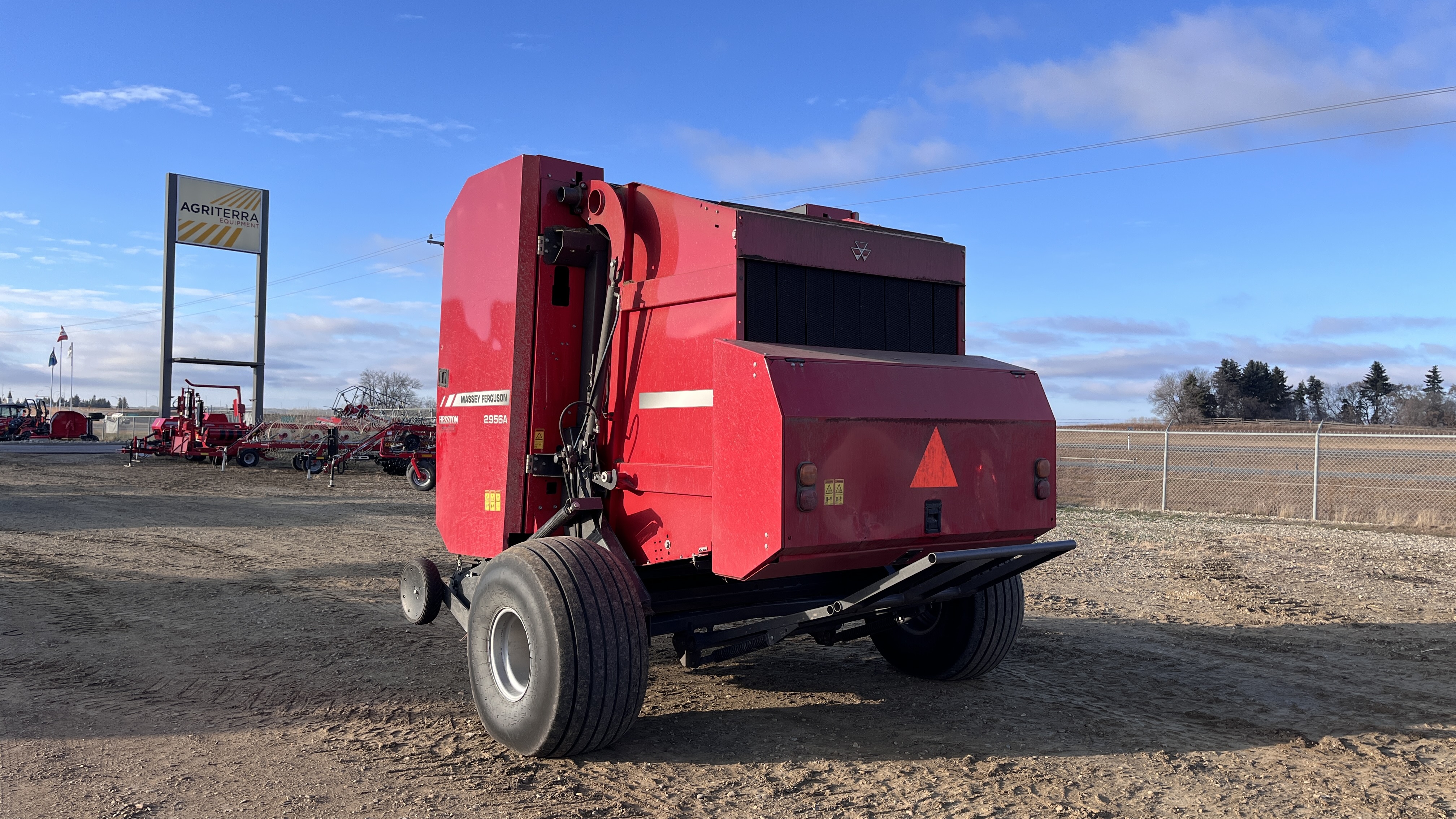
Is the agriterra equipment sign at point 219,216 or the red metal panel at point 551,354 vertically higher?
the agriterra equipment sign at point 219,216

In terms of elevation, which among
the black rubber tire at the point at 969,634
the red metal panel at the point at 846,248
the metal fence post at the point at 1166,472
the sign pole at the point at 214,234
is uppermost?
the sign pole at the point at 214,234

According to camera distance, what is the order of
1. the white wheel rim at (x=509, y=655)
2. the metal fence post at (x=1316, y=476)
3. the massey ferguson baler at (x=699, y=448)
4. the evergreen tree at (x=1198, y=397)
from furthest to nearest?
the evergreen tree at (x=1198, y=397)
the metal fence post at (x=1316, y=476)
the white wheel rim at (x=509, y=655)
the massey ferguson baler at (x=699, y=448)

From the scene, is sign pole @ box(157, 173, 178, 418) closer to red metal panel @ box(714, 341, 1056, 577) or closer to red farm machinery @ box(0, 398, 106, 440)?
red farm machinery @ box(0, 398, 106, 440)

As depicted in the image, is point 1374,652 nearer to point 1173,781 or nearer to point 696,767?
point 1173,781

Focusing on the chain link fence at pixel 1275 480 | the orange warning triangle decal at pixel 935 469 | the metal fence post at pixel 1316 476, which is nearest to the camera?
the orange warning triangle decal at pixel 935 469

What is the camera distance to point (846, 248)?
4.90 meters

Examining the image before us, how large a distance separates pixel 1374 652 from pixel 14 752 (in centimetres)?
829

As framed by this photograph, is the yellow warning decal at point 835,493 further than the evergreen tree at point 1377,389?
No

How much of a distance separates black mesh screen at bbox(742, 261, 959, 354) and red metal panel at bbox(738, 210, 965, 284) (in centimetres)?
5

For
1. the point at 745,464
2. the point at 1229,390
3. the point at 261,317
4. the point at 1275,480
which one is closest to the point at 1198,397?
the point at 1229,390

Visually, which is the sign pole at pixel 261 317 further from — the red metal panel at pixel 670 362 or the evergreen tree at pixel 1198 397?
the evergreen tree at pixel 1198 397

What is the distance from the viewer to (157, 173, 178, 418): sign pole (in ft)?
99.3

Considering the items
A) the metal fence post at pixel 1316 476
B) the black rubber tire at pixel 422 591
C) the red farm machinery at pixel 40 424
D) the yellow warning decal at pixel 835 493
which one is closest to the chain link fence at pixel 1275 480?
the metal fence post at pixel 1316 476

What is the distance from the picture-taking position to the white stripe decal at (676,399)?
15.0ft
